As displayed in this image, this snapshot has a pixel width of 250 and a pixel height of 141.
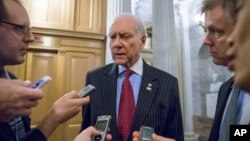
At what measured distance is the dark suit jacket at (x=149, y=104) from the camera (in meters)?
1.35

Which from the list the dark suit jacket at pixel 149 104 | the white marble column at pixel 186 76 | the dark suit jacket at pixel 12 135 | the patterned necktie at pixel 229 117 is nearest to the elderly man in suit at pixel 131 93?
the dark suit jacket at pixel 149 104

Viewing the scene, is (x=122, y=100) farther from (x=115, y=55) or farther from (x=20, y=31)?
(x=20, y=31)

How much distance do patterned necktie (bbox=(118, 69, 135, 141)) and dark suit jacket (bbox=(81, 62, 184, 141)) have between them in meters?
0.03

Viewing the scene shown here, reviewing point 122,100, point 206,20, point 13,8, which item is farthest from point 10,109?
point 206,20

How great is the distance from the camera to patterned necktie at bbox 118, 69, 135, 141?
4.33ft

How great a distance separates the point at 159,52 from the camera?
2.42 m

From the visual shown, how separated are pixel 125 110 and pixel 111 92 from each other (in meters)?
0.15

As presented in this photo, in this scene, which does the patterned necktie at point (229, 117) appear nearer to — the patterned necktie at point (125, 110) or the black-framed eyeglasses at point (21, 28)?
the patterned necktie at point (125, 110)

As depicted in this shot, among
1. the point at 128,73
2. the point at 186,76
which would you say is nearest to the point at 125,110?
the point at 128,73

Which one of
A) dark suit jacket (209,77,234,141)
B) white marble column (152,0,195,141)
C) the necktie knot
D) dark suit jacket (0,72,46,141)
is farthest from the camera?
white marble column (152,0,195,141)

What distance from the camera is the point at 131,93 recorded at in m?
1.42

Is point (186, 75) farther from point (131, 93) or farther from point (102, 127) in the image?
point (102, 127)

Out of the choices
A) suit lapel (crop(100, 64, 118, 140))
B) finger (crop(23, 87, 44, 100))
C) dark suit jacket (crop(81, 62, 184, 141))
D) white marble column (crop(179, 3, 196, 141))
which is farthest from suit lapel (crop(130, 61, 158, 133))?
white marble column (crop(179, 3, 196, 141))

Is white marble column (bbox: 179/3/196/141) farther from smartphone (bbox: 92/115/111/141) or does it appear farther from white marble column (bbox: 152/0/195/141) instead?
smartphone (bbox: 92/115/111/141)
